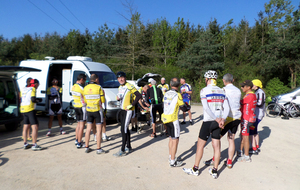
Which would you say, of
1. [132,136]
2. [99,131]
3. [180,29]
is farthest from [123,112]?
[180,29]


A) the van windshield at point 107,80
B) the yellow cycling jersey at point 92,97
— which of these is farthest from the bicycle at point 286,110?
the yellow cycling jersey at point 92,97

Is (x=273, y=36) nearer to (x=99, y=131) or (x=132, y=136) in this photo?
(x=132, y=136)

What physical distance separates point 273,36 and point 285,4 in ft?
21.4

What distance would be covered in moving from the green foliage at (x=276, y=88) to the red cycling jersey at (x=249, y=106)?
537 inches

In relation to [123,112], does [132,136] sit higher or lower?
lower

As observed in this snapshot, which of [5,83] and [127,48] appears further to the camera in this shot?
[127,48]

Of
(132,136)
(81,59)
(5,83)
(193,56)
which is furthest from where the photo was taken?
(193,56)

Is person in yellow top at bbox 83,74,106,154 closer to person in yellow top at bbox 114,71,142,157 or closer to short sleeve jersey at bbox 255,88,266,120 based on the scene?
person in yellow top at bbox 114,71,142,157

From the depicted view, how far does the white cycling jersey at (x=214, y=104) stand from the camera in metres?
3.78

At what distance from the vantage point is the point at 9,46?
35125 millimetres

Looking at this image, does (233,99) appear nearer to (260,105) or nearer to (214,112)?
(214,112)

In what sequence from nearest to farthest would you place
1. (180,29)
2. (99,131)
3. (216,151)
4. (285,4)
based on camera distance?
(216,151), (99,131), (285,4), (180,29)

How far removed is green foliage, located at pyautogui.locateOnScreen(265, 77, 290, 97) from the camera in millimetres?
16031

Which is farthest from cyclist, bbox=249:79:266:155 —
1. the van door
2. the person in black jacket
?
the van door
